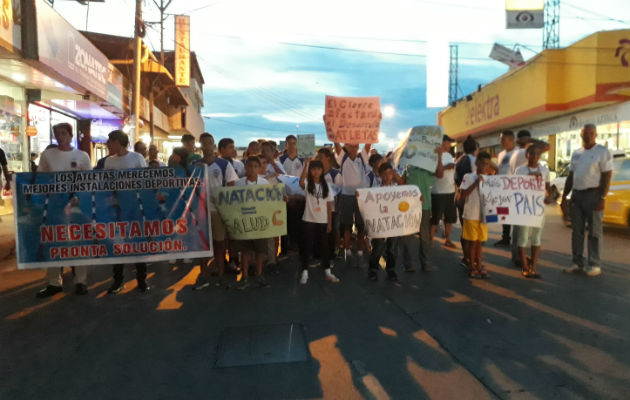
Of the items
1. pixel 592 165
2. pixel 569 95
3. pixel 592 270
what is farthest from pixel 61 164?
pixel 569 95

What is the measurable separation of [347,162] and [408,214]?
4.89ft

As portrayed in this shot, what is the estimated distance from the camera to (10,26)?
29.0ft

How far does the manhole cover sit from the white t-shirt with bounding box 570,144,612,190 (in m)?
4.63

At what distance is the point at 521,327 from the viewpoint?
15.8ft

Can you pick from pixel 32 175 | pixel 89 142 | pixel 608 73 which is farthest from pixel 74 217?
pixel 608 73

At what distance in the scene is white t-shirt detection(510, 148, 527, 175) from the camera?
7969 mm

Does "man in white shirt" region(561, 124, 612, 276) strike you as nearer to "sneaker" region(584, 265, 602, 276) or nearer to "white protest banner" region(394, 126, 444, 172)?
"sneaker" region(584, 265, 602, 276)

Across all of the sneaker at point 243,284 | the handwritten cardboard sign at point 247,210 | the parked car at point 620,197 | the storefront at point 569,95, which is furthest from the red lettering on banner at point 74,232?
the storefront at point 569,95

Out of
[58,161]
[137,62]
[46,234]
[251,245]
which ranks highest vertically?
[137,62]

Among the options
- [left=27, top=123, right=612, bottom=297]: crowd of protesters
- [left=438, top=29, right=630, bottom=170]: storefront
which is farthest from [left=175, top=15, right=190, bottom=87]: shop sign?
[left=27, top=123, right=612, bottom=297]: crowd of protesters

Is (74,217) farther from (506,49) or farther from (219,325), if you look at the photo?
(506,49)

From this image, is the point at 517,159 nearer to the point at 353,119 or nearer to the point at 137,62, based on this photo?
the point at 353,119

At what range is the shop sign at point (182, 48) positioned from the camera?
2712 cm

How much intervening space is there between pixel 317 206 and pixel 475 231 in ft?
7.17
